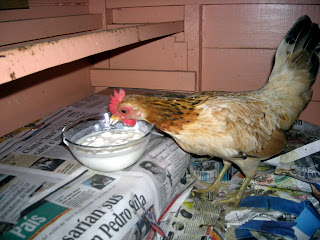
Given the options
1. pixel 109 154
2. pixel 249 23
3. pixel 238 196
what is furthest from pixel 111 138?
pixel 249 23

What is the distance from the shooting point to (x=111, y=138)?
1.11 meters

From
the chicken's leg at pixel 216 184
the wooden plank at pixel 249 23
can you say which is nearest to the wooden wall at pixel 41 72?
the wooden plank at pixel 249 23

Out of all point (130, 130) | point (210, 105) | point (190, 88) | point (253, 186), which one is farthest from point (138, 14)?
point (253, 186)

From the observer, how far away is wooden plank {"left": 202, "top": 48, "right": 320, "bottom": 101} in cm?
159

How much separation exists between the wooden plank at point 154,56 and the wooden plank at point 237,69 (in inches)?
7.1

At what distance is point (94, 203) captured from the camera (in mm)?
814

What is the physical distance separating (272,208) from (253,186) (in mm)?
168

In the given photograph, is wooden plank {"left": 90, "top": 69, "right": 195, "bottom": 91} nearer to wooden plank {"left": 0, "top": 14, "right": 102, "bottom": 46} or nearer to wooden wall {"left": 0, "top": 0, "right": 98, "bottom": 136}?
wooden wall {"left": 0, "top": 0, "right": 98, "bottom": 136}

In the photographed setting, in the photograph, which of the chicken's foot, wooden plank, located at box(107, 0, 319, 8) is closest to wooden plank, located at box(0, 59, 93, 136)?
wooden plank, located at box(107, 0, 319, 8)

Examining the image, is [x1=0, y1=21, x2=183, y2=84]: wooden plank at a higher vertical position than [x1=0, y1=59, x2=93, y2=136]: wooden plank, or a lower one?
higher

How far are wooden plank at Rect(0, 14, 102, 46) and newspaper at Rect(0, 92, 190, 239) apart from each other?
520 millimetres

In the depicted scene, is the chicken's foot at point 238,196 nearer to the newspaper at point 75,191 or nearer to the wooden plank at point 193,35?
the newspaper at point 75,191

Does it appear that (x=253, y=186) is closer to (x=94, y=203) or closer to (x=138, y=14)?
(x=94, y=203)

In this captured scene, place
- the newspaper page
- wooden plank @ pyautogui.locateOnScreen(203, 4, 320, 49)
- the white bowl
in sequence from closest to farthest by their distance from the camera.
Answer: the newspaper page
the white bowl
wooden plank @ pyautogui.locateOnScreen(203, 4, 320, 49)
